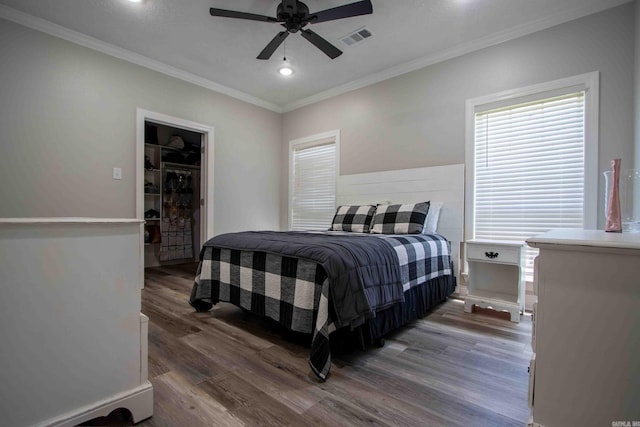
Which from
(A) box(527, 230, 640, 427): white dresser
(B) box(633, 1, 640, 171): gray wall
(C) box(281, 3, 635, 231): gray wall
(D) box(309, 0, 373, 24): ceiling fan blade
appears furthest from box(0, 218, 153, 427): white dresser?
(B) box(633, 1, 640, 171): gray wall

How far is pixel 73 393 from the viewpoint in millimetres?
1066

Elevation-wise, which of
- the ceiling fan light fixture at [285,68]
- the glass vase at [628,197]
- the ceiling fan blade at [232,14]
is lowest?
the glass vase at [628,197]

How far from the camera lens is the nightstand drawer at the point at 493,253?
2502mm

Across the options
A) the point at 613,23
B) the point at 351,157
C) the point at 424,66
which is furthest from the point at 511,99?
the point at 351,157

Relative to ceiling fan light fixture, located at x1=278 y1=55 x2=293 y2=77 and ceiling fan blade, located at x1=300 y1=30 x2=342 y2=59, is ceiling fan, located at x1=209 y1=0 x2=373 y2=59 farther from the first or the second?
ceiling fan light fixture, located at x1=278 y1=55 x2=293 y2=77

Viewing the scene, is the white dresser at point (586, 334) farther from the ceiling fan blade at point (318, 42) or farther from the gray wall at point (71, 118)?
the gray wall at point (71, 118)

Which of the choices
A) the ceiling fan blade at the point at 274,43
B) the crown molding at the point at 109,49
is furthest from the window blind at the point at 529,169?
the crown molding at the point at 109,49

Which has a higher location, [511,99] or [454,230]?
[511,99]

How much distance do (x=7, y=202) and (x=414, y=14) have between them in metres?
4.04

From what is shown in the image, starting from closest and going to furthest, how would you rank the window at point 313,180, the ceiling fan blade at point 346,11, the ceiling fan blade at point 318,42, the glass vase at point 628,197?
1. the glass vase at point 628,197
2. the ceiling fan blade at point 346,11
3. the ceiling fan blade at point 318,42
4. the window at point 313,180

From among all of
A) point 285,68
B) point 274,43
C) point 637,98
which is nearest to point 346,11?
point 274,43

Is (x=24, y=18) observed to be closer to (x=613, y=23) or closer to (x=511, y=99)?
(x=511, y=99)

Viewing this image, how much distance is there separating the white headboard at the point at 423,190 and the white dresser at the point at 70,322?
9.59 ft

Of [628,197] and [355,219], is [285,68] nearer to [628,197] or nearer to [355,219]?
[355,219]
